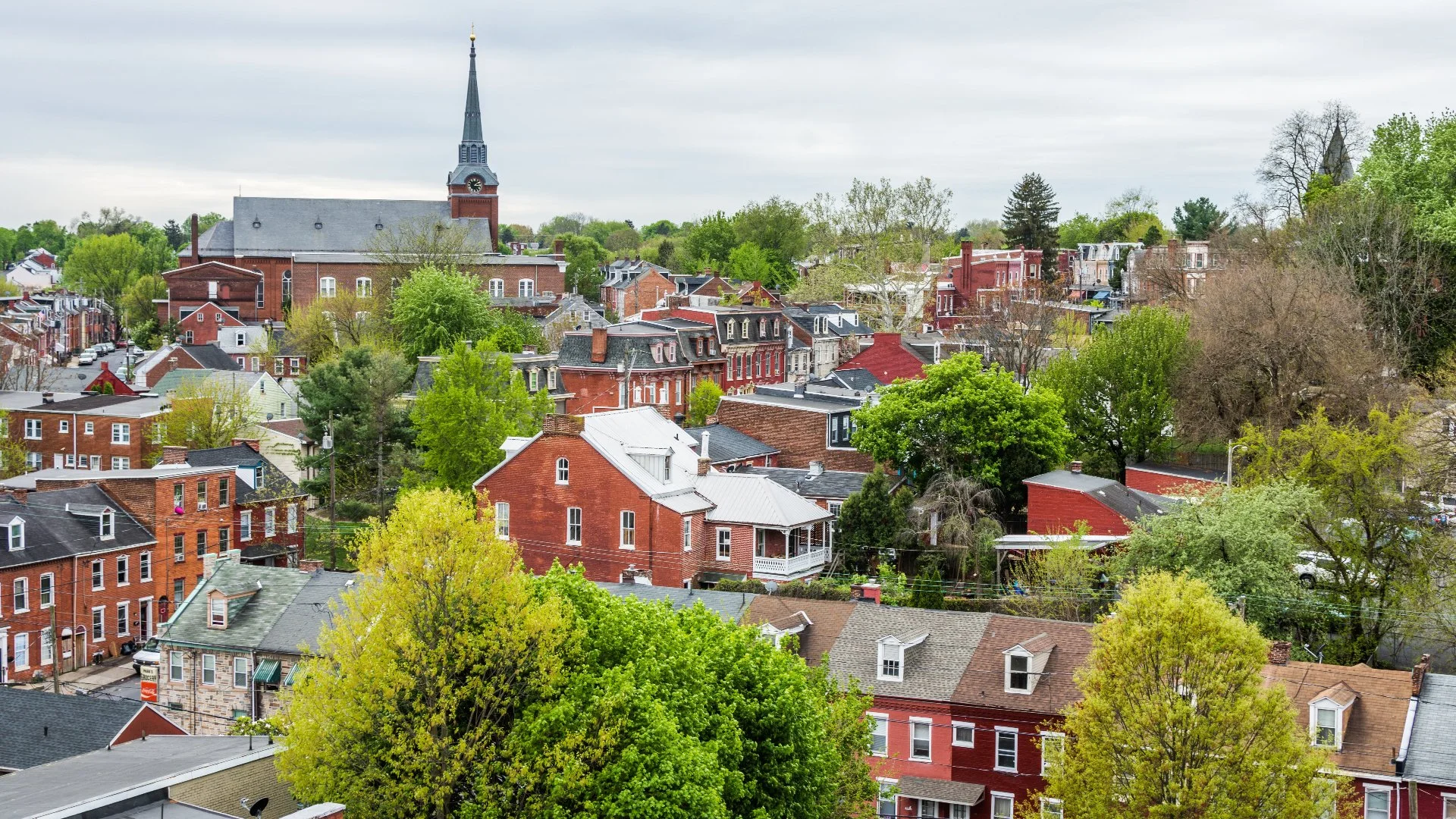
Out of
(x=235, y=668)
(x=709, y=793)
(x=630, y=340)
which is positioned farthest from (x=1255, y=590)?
(x=630, y=340)

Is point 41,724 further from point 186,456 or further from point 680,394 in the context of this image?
point 680,394

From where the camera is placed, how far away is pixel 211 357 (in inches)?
4016

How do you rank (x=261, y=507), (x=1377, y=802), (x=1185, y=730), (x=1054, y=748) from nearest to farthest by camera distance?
(x=1185, y=730) < (x=1054, y=748) < (x=1377, y=802) < (x=261, y=507)

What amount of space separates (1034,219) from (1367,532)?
90.8m

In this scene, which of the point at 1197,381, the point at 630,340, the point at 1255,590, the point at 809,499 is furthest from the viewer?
the point at 630,340

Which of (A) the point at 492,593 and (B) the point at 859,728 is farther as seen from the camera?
(B) the point at 859,728

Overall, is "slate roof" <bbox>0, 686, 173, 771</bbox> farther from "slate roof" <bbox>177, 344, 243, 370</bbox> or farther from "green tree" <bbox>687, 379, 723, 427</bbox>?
"slate roof" <bbox>177, 344, 243, 370</bbox>

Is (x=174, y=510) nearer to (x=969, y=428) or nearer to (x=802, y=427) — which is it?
(x=802, y=427)

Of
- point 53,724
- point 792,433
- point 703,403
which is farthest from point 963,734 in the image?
point 703,403

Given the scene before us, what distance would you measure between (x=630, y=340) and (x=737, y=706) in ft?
169

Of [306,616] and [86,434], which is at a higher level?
[86,434]

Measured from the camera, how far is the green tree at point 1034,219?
438 ft

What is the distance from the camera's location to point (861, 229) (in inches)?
4158

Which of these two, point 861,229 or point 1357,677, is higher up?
point 861,229
